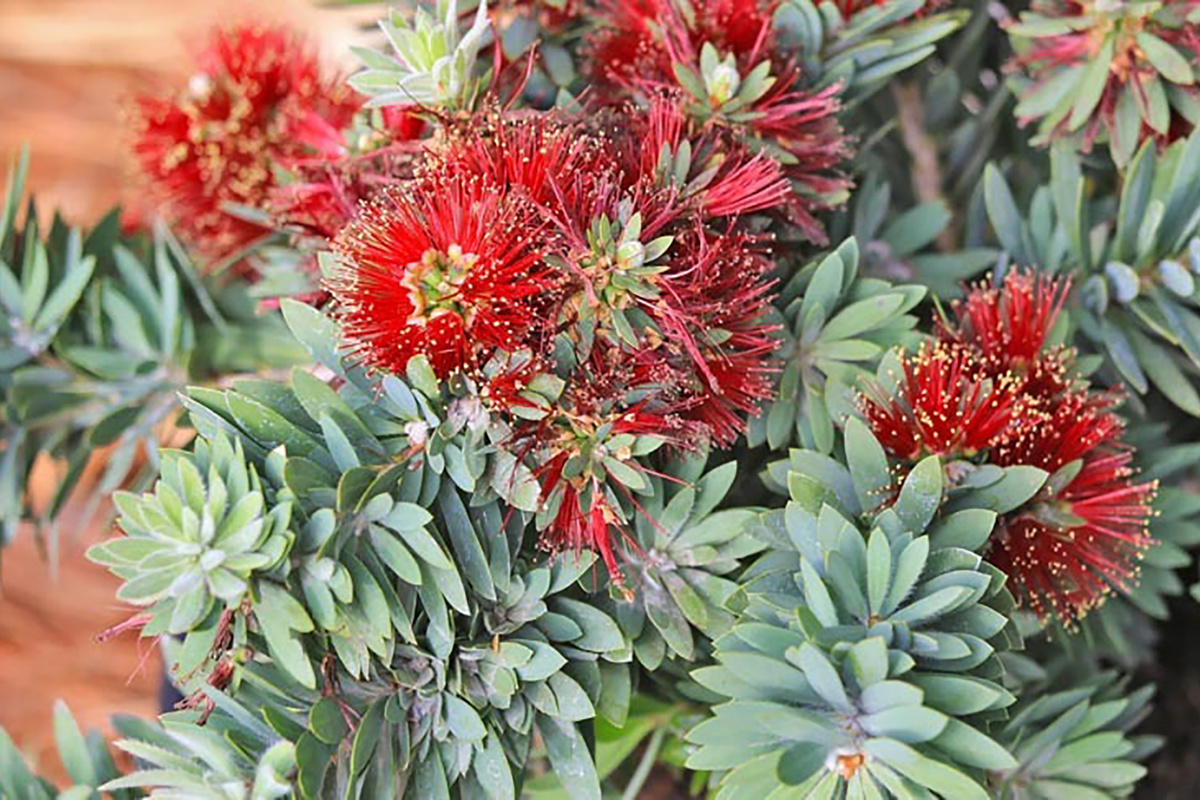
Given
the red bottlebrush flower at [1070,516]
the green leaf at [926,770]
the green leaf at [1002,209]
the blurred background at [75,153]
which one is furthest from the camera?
the blurred background at [75,153]

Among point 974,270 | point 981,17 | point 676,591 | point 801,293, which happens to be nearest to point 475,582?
point 676,591

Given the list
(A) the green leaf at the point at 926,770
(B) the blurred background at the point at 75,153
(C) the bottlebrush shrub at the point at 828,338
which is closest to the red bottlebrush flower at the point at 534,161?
(C) the bottlebrush shrub at the point at 828,338

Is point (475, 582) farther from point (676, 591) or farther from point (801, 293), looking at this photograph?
point (801, 293)

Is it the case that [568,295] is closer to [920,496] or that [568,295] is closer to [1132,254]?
[920,496]

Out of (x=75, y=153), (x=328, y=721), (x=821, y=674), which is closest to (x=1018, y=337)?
(x=821, y=674)

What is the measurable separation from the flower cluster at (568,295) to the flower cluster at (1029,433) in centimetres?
7

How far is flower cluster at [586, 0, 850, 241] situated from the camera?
1.80 feet

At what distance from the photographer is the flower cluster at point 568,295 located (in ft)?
1.51

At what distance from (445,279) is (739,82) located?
180 millimetres

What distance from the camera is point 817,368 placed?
1.86ft

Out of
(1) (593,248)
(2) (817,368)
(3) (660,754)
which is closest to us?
(1) (593,248)

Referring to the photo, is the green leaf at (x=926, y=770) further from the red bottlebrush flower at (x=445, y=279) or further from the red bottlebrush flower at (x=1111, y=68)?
the red bottlebrush flower at (x=1111, y=68)

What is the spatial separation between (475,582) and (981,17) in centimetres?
49

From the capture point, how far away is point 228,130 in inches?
27.9
